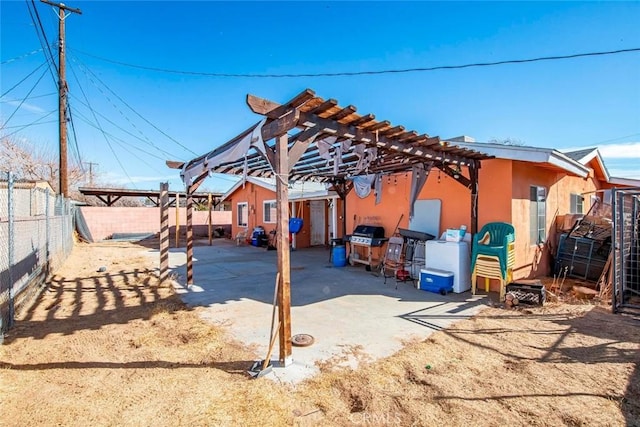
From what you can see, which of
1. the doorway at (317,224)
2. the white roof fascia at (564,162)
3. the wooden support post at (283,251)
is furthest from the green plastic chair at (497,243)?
the doorway at (317,224)

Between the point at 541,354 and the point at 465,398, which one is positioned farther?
the point at 541,354

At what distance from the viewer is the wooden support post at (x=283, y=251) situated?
116 inches

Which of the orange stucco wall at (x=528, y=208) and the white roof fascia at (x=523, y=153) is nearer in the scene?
the white roof fascia at (x=523, y=153)

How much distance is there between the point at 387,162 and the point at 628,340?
179 inches

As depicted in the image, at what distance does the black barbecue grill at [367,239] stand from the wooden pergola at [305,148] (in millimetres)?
1856

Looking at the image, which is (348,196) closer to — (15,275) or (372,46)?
(372,46)

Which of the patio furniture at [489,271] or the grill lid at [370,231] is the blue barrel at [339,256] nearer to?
the grill lid at [370,231]

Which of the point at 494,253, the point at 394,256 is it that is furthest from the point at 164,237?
the point at 494,253

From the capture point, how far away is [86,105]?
11.5m

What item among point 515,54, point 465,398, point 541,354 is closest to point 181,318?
point 465,398

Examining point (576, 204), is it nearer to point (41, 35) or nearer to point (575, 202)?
point (575, 202)

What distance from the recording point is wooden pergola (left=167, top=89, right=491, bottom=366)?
119 inches

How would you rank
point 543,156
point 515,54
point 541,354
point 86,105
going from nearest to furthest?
point 541,354
point 543,156
point 515,54
point 86,105

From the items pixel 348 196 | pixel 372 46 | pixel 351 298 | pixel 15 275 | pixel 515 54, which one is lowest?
pixel 351 298
